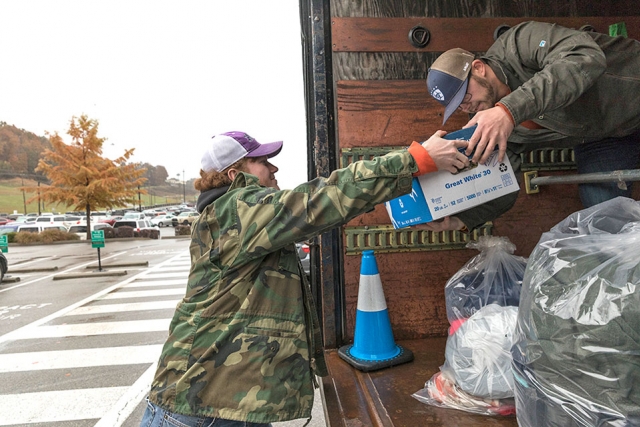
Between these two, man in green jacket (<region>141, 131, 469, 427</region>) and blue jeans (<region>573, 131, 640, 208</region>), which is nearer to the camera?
man in green jacket (<region>141, 131, 469, 427</region>)

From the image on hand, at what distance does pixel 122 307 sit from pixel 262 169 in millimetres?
7263

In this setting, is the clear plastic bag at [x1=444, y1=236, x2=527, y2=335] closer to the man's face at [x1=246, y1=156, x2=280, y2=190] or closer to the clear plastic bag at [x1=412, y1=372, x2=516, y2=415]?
the clear plastic bag at [x1=412, y1=372, x2=516, y2=415]

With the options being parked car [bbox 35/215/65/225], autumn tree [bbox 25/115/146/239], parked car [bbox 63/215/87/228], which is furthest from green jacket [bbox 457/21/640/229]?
parked car [bbox 35/215/65/225]

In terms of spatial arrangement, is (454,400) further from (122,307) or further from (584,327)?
(122,307)

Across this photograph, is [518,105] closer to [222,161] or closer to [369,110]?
[369,110]

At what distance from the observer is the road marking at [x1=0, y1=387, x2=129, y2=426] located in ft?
12.7

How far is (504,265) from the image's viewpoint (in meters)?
2.11

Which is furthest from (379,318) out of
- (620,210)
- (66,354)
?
(66,354)

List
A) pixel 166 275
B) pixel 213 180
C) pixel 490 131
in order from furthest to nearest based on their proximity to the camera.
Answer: pixel 166 275 → pixel 213 180 → pixel 490 131

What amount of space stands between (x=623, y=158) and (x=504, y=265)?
758 mm

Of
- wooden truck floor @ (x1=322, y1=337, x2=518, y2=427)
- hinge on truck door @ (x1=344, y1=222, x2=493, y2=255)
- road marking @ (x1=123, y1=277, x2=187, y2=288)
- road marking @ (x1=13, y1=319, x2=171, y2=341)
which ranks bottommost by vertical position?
road marking @ (x1=13, y1=319, x2=171, y2=341)

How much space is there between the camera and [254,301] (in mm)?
1540

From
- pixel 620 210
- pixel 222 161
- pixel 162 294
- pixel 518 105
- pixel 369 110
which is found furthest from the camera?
pixel 162 294

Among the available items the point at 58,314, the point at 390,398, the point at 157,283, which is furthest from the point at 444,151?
the point at 157,283
